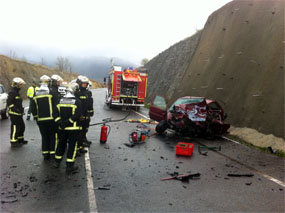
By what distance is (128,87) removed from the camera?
18.9m

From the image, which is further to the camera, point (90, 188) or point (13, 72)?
point (13, 72)

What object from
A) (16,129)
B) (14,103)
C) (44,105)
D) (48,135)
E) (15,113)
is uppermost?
(44,105)

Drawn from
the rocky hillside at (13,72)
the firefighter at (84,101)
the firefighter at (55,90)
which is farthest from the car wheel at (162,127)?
the rocky hillside at (13,72)

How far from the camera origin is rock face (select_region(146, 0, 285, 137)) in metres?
11.0

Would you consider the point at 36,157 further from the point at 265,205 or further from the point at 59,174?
the point at 265,205

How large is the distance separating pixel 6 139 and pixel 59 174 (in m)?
3.81

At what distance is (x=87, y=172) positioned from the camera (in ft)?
17.2

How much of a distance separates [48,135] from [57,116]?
1093 millimetres

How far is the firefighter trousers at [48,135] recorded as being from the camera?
19.6ft

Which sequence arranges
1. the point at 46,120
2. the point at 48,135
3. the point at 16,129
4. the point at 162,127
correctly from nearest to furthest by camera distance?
1. the point at 46,120
2. the point at 48,135
3. the point at 16,129
4. the point at 162,127

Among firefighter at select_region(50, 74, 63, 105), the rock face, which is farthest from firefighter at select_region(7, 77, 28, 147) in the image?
the rock face

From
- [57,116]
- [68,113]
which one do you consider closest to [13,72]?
[57,116]

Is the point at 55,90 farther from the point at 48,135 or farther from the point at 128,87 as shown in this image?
the point at 128,87

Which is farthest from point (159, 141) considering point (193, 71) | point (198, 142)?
point (193, 71)
